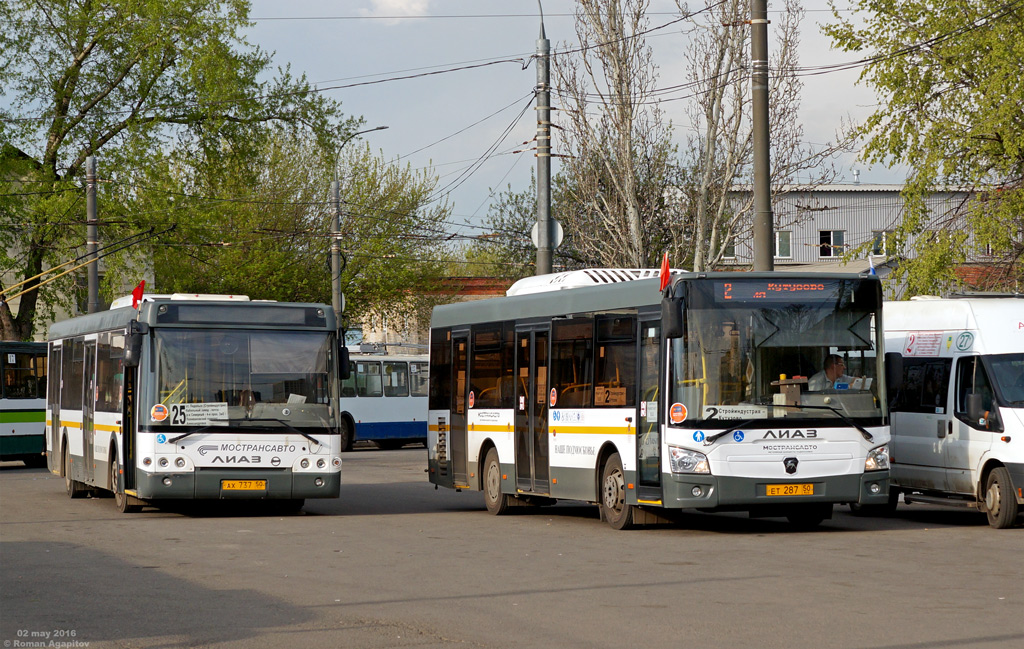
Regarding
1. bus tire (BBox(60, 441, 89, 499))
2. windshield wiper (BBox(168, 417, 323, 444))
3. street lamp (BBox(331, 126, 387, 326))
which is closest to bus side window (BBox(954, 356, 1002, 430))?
windshield wiper (BBox(168, 417, 323, 444))

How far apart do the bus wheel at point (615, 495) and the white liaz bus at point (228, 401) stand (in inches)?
141

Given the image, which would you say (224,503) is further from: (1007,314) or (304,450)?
(1007,314)

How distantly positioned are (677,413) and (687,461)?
51 centimetres

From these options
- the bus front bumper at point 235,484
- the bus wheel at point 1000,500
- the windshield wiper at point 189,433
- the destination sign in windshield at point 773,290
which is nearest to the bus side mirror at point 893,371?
the destination sign in windshield at point 773,290

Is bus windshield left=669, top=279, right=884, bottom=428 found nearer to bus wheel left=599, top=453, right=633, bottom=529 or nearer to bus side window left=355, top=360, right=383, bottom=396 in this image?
bus wheel left=599, top=453, right=633, bottom=529

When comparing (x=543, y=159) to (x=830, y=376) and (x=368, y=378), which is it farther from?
(x=368, y=378)

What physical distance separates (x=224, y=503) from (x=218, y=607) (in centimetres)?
1163

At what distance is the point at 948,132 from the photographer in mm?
28297

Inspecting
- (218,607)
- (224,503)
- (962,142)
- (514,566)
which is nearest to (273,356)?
(224,503)

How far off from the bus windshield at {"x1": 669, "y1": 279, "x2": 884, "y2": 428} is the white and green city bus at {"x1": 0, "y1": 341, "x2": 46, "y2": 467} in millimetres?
21106

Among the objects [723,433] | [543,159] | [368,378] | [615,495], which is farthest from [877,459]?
[368,378]

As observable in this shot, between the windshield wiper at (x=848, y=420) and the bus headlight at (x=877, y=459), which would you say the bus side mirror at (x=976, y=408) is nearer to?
the bus headlight at (x=877, y=459)

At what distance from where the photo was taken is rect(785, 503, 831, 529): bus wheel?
16.1 meters

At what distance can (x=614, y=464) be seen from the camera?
1636cm
